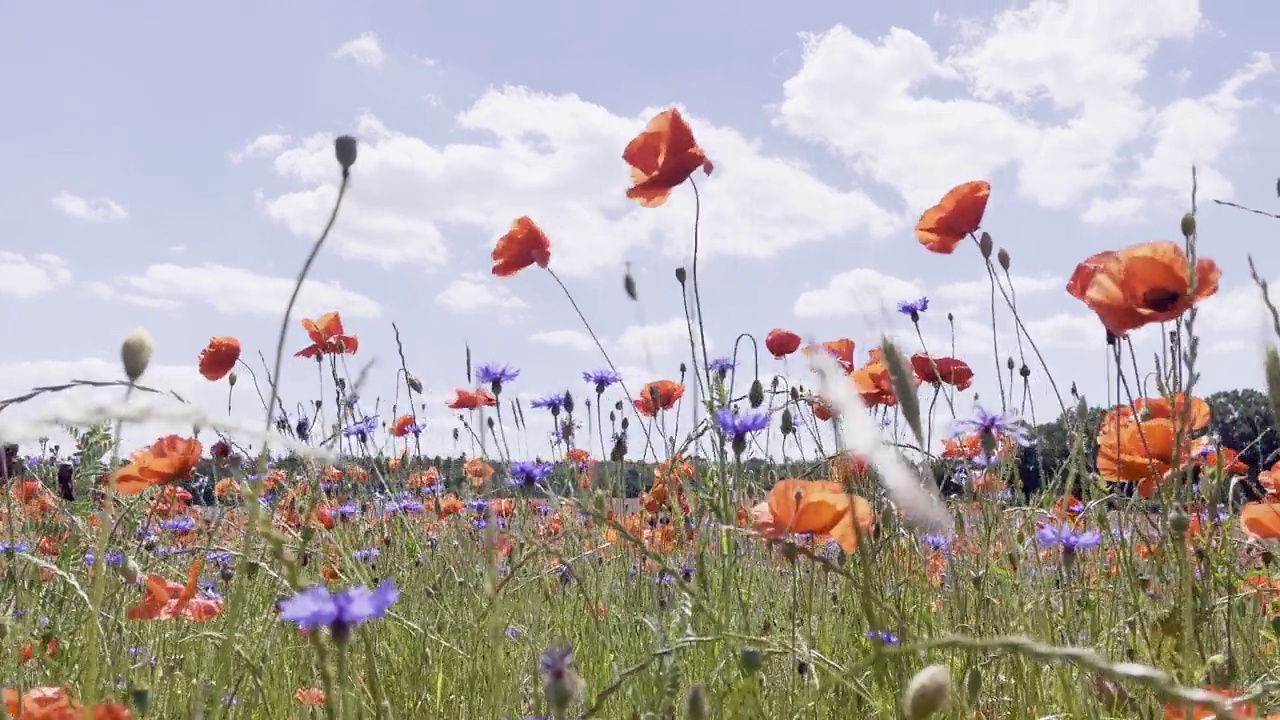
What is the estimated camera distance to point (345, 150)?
1046mm

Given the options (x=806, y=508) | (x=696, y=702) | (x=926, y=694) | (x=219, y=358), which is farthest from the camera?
(x=219, y=358)

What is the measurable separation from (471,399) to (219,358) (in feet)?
2.36

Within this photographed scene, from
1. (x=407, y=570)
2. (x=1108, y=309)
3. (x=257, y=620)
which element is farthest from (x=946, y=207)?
(x=407, y=570)

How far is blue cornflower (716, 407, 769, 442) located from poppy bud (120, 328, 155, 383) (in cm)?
92

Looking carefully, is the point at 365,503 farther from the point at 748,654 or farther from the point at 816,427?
the point at 748,654

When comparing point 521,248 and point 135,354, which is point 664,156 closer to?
point 521,248

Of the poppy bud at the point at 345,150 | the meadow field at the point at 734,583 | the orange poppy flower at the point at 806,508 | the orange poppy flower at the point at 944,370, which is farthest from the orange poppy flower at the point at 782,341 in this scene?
the poppy bud at the point at 345,150

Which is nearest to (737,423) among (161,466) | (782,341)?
(161,466)

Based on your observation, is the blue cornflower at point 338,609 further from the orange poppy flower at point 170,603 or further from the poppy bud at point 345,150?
the orange poppy flower at point 170,603

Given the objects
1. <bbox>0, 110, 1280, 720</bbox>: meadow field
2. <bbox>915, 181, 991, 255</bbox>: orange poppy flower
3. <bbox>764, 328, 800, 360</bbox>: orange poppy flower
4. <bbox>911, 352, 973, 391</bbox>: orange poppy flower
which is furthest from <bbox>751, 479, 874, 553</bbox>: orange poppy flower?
<bbox>764, 328, 800, 360</bbox>: orange poppy flower

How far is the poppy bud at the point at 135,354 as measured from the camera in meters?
0.90

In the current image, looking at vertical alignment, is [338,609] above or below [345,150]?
below

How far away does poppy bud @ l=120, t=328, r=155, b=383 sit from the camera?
900 millimetres

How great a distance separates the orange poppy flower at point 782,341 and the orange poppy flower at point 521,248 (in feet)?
3.05
